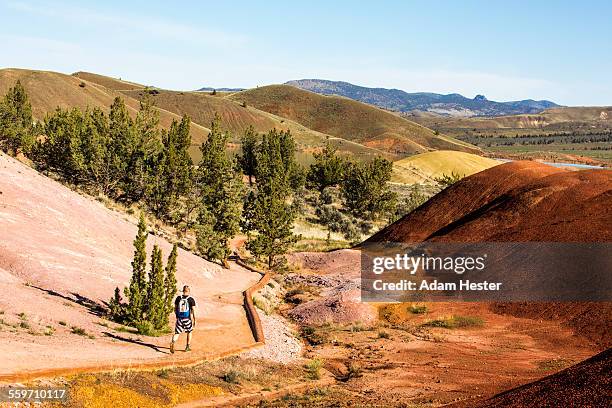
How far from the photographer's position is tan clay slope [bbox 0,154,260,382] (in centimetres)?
1558

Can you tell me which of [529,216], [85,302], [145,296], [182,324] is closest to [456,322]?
[529,216]

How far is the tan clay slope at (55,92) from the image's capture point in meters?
119

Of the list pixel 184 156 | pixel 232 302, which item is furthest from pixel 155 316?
pixel 184 156

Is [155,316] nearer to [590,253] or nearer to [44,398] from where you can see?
[44,398]

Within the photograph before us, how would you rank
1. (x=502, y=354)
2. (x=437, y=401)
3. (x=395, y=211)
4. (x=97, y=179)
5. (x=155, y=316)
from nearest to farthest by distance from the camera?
(x=437, y=401), (x=155, y=316), (x=502, y=354), (x=97, y=179), (x=395, y=211)

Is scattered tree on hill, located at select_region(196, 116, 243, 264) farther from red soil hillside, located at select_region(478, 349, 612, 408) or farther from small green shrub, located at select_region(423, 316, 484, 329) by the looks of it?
red soil hillside, located at select_region(478, 349, 612, 408)

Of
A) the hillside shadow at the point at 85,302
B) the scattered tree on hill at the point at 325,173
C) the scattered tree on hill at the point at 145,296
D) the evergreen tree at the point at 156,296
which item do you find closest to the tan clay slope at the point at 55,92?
the scattered tree on hill at the point at 325,173

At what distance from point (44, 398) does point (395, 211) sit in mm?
54853

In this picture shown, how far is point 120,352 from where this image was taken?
16875mm

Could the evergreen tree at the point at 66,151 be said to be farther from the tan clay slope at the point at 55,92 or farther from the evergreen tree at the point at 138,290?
the tan clay slope at the point at 55,92

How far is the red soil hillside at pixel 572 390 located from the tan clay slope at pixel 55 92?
116493 millimetres

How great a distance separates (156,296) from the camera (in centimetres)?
2014

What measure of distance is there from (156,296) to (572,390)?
554 inches

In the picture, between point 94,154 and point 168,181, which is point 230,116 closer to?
point 94,154
